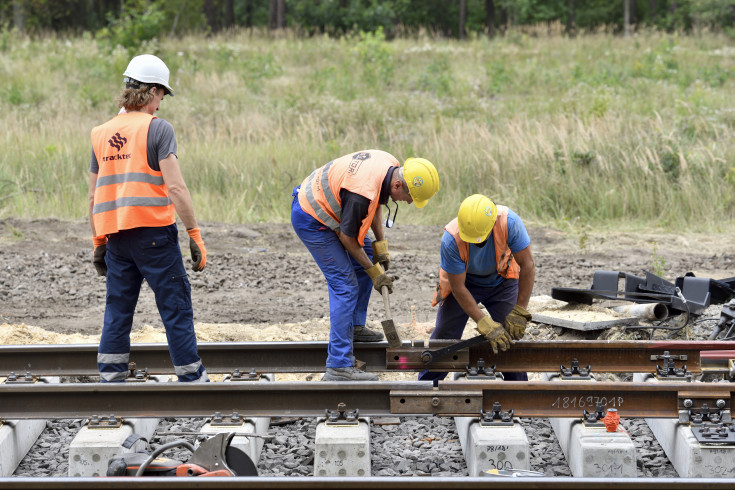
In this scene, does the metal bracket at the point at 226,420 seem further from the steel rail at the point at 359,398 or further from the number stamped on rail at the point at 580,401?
the number stamped on rail at the point at 580,401

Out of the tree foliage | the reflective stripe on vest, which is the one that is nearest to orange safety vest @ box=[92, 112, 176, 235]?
the reflective stripe on vest

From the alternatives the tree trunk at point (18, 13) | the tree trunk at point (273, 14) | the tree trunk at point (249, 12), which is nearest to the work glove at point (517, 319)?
the tree trunk at point (273, 14)

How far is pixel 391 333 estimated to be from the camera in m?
5.59

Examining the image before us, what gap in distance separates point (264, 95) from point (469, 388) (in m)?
16.5

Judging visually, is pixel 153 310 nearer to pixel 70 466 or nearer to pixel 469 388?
pixel 70 466

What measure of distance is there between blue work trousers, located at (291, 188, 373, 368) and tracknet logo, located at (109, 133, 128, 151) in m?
1.27

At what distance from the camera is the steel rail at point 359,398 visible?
16.1 feet

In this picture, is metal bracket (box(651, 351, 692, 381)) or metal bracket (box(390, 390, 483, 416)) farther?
metal bracket (box(651, 351, 692, 381))

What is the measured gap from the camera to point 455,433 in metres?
5.42

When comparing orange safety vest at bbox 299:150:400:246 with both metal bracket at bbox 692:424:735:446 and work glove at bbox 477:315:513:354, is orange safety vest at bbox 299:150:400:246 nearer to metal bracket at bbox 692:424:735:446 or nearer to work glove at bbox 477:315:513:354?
work glove at bbox 477:315:513:354

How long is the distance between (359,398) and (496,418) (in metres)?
0.82

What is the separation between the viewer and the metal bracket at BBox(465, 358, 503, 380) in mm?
5426

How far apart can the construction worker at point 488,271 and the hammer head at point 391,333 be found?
1.31ft

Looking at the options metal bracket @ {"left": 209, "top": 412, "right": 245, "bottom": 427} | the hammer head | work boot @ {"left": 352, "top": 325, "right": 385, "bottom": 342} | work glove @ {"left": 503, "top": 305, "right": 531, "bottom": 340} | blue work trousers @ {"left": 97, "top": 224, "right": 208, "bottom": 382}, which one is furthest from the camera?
work boot @ {"left": 352, "top": 325, "right": 385, "bottom": 342}
